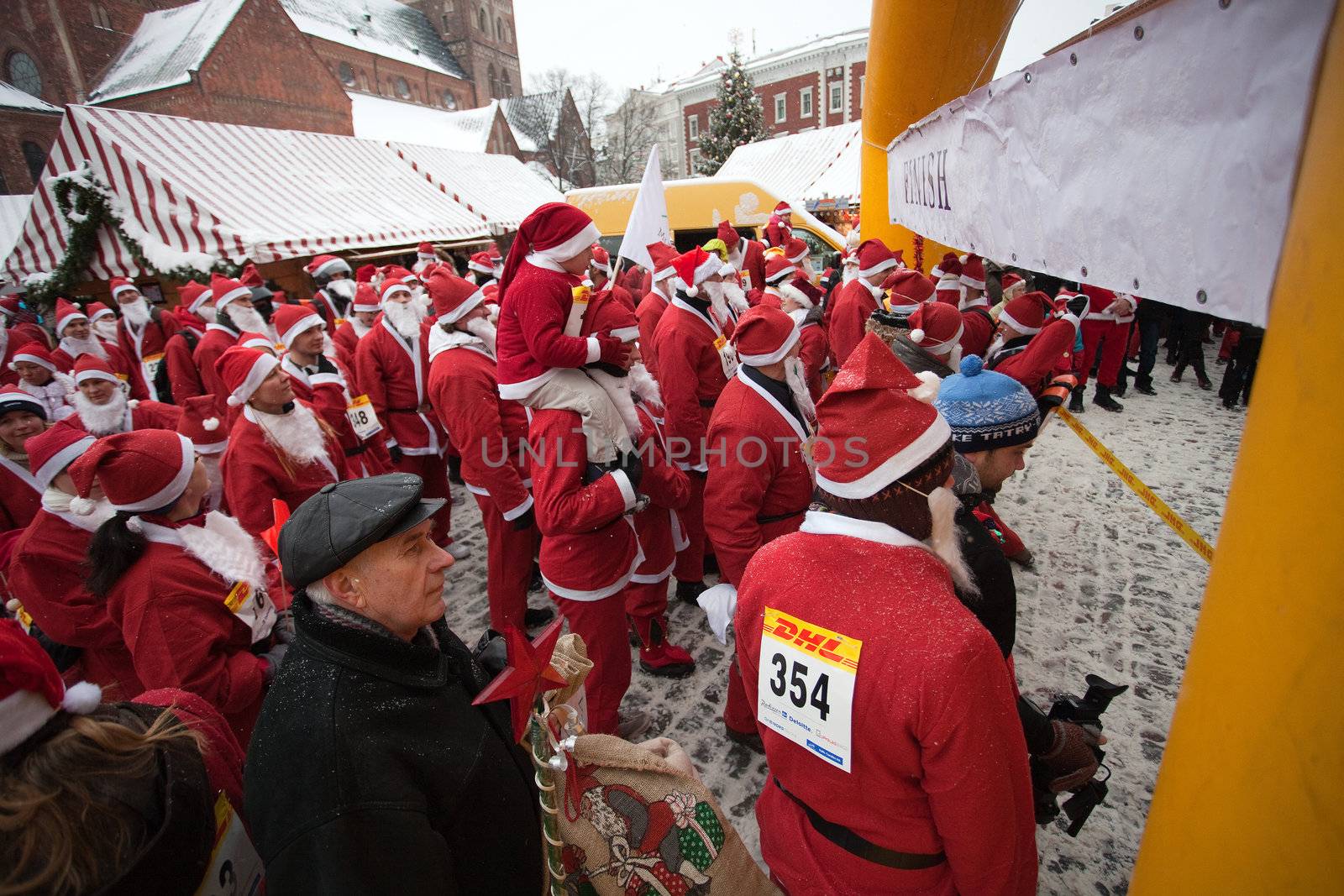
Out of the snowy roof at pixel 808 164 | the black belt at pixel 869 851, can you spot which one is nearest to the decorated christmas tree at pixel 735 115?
the snowy roof at pixel 808 164

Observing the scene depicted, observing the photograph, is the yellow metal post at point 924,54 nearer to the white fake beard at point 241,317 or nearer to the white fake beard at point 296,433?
the white fake beard at point 296,433

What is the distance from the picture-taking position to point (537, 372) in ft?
9.75

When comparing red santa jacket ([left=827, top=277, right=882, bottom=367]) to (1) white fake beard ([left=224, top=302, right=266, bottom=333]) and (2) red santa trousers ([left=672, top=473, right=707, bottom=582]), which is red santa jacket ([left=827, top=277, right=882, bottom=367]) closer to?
(2) red santa trousers ([left=672, top=473, right=707, bottom=582])

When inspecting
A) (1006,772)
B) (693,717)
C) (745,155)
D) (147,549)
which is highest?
(745,155)

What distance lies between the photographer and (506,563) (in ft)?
13.6

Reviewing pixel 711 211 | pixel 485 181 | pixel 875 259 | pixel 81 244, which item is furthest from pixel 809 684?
pixel 485 181

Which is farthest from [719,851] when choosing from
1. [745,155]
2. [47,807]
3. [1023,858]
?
[745,155]

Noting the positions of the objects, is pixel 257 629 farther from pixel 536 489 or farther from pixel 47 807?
pixel 47 807

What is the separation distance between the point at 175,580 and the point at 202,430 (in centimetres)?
351

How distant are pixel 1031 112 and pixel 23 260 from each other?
17.0m

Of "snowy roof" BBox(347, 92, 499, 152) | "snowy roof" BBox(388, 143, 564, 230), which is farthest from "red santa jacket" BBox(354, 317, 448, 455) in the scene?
"snowy roof" BBox(347, 92, 499, 152)

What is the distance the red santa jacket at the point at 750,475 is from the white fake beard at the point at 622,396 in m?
0.44

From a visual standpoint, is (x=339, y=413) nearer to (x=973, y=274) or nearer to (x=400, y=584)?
(x=400, y=584)

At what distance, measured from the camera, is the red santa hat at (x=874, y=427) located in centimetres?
148
